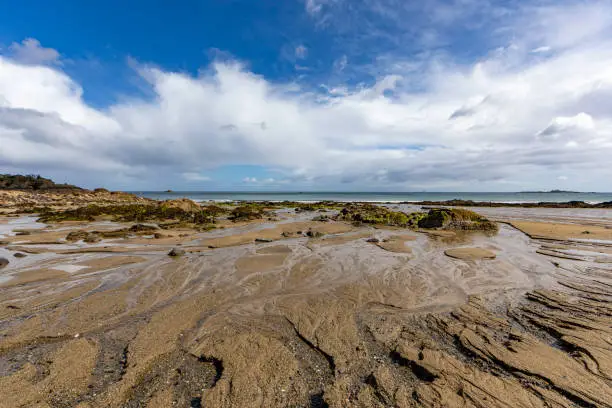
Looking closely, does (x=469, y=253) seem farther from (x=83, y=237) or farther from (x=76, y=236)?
(x=76, y=236)

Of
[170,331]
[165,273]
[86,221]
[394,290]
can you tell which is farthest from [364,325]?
[86,221]

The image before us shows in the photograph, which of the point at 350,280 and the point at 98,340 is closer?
the point at 98,340

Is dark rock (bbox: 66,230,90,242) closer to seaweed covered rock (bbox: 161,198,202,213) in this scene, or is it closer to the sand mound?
seaweed covered rock (bbox: 161,198,202,213)

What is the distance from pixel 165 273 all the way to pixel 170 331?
475 cm

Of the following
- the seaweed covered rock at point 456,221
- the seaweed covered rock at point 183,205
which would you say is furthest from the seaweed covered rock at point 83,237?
the seaweed covered rock at point 456,221

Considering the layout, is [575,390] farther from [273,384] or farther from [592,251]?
[592,251]

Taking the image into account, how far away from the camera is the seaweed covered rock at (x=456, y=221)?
21.8 metres

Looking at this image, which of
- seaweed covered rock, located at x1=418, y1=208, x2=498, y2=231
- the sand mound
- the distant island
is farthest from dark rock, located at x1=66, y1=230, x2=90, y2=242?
the distant island

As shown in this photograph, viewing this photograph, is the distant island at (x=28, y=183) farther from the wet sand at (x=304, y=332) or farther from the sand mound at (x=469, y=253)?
the sand mound at (x=469, y=253)

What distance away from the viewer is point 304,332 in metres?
5.88

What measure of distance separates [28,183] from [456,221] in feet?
317

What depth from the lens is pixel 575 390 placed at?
13.1ft

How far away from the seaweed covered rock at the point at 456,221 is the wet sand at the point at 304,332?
980cm

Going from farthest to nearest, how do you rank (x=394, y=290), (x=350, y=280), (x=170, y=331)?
(x=350, y=280)
(x=394, y=290)
(x=170, y=331)
